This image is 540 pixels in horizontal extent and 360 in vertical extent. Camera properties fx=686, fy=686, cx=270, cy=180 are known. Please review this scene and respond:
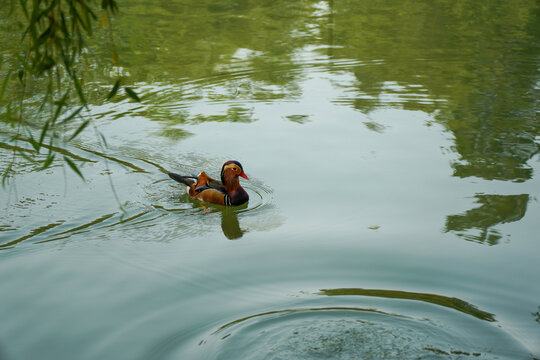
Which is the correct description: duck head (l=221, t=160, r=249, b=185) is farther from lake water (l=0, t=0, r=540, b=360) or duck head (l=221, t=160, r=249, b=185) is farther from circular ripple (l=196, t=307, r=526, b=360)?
circular ripple (l=196, t=307, r=526, b=360)

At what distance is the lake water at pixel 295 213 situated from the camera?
4836mm

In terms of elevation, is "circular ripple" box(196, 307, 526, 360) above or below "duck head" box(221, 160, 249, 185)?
below

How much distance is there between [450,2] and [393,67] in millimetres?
5484

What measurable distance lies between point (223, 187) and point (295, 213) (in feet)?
3.52

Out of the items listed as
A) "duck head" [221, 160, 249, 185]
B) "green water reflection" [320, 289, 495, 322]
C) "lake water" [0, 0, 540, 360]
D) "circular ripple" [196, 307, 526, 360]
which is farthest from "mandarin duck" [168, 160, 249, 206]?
"circular ripple" [196, 307, 526, 360]

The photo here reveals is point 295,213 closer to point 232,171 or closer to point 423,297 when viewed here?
point 232,171

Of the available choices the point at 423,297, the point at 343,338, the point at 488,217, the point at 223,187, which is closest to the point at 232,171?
the point at 223,187

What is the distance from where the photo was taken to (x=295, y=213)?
702 cm

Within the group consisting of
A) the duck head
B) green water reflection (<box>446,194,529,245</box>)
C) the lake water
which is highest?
the duck head

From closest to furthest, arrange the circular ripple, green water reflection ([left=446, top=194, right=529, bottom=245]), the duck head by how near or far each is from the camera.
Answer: the circular ripple
green water reflection ([left=446, top=194, right=529, bottom=245])
the duck head

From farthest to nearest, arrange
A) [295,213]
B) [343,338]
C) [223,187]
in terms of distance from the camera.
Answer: [223,187]
[295,213]
[343,338]

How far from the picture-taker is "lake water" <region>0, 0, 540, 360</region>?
4836 mm

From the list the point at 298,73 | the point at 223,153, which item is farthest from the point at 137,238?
the point at 298,73

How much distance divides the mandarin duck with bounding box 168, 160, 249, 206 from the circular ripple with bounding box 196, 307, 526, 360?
9.00ft
